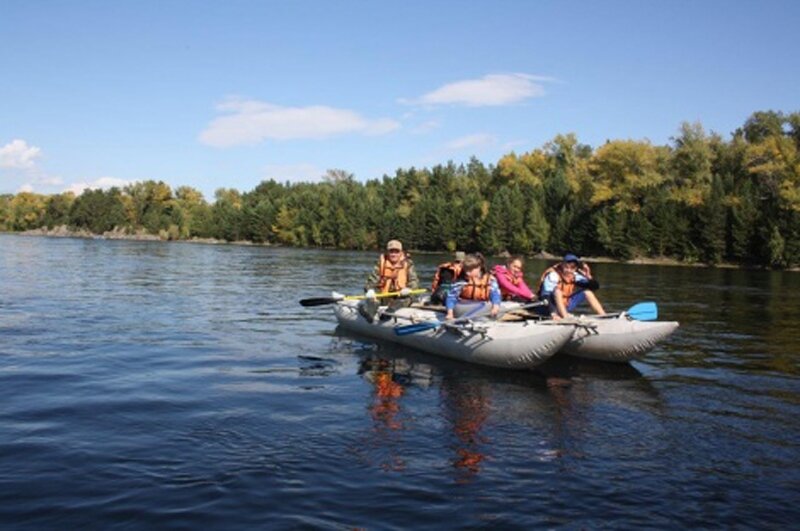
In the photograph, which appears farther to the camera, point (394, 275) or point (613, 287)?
point (613, 287)

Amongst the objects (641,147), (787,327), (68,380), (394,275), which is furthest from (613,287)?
(641,147)

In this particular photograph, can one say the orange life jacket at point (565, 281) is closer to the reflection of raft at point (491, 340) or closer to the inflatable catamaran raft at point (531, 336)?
the inflatable catamaran raft at point (531, 336)

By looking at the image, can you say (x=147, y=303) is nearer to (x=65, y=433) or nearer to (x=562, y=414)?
(x=65, y=433)

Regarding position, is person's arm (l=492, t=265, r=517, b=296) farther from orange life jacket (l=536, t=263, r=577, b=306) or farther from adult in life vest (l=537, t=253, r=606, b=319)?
orange life jacket (l=536, t=263, r=577, b=306)

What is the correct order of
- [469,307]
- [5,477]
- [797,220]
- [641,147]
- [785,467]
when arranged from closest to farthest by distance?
[5,477], [785,467], [469,307], [797,220], [641,147]

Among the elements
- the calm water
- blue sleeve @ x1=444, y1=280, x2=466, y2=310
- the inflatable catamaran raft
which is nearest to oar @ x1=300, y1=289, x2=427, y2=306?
the calm water

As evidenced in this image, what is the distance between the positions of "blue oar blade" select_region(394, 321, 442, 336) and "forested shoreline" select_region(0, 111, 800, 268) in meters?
50.5

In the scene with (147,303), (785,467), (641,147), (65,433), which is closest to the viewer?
(785,467)

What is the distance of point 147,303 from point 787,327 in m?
16.6

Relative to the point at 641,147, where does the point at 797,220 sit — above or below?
below

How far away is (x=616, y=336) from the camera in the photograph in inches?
435

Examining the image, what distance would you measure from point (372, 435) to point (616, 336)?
17.5ft

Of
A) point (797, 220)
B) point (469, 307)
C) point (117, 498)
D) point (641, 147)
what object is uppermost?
point (641, 147)

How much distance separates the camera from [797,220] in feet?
174
